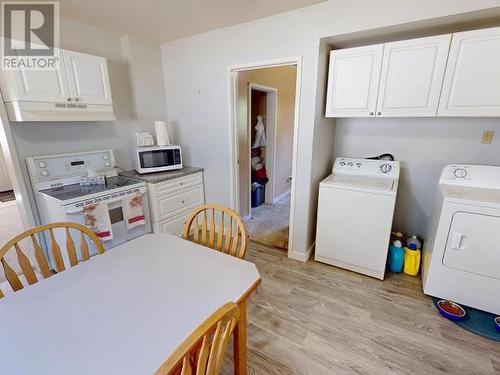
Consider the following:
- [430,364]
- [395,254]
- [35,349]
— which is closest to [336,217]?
[395,254]

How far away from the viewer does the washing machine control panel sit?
2.39m

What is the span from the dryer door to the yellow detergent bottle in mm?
409

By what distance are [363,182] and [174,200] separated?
2.04m

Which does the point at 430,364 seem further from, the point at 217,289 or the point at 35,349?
the point at 35,349

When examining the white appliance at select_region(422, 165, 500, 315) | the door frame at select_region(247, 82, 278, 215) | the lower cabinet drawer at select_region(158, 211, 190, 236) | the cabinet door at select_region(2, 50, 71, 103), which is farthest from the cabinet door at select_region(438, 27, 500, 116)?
the cabinet door at select_region(2, 50, 71, 103)

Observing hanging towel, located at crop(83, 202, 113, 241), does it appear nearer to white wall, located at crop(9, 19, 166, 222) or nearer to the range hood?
white wall, located at crop(9, 19, 166, 222)

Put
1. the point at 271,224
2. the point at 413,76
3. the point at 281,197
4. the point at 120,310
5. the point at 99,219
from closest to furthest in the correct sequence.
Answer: the point at 120,310, the point at 413,76, the point at 99,219, the point at 271,224, the point at 281,197

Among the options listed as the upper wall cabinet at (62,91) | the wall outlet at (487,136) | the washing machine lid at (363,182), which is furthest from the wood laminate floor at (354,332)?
the upper wall cabinet at (62,91)

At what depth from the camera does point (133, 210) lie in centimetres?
243

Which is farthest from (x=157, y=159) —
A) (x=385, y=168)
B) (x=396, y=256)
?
(x=396, y=256)

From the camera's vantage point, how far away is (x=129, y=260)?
125 cm

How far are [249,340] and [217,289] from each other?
0.88m

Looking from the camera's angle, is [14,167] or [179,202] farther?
[179,202]

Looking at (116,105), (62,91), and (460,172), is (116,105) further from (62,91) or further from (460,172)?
(460,172)
